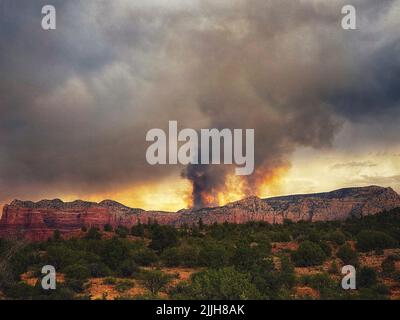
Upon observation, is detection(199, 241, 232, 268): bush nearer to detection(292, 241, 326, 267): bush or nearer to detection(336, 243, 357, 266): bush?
detection(292, 241, 326, 267): bush

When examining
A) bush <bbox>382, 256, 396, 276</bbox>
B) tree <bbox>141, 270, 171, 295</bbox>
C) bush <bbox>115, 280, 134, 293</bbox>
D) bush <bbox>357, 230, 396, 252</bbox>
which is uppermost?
bush <bbox>357, 230, 396, 252</bbox>

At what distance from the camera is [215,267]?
3897cm

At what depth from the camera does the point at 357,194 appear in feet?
466

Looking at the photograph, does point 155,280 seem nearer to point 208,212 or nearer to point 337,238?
point 337,238

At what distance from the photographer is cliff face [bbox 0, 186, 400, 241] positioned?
410 feet

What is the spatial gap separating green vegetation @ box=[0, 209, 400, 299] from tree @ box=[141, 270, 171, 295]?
0.24ft

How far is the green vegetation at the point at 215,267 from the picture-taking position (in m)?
29.9

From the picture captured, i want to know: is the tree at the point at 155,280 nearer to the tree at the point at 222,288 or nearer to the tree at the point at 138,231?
the tree at the point at 222,288

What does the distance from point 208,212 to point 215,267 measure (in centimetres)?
10077

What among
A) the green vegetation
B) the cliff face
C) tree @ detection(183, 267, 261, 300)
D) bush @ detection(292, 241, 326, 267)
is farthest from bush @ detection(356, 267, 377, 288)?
the cliff face

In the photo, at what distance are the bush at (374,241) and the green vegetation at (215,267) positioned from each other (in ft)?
0.34

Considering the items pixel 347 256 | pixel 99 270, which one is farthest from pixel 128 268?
pixel 347 256
